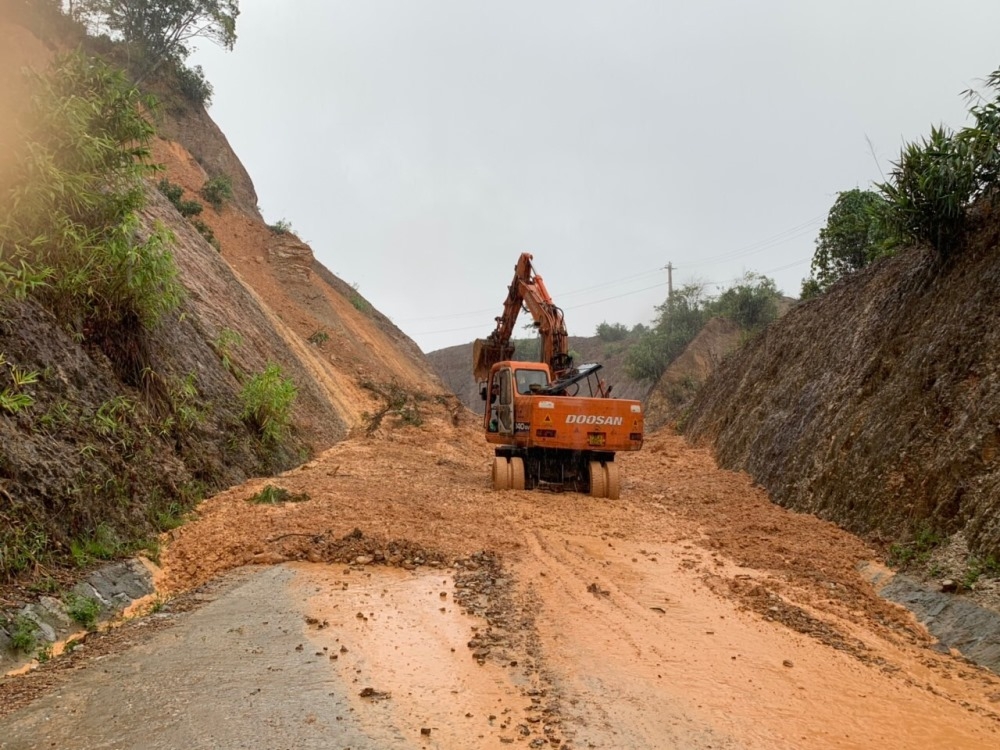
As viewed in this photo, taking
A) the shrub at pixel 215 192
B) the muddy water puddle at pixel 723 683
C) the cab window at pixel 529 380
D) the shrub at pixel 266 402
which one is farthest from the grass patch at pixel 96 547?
the shrub at pixel 215 192

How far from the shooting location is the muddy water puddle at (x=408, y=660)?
12.0 ft

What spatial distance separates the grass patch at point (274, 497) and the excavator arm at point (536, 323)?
6.73m

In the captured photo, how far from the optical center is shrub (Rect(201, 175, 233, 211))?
2828 centimetres

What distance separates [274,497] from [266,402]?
2.95 metres

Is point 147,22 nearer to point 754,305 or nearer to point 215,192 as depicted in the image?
point 215,192

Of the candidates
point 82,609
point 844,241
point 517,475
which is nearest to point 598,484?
point 517,475

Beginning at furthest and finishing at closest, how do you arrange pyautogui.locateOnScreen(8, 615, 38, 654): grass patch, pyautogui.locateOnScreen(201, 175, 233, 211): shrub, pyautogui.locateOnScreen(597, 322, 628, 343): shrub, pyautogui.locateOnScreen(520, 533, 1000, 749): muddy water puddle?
1. pyautogui.locateOnScreen(597, 322, 628, 343): shrub
2. pyautogui.locateOnScreen(201, 175, 233, 211): shrub
3. pyautogui.locateOnScreen(8, 615, 38, 654): grass patch
4. pyautogui.locateOnScreen(520, 533, 1000, 749): muddy water puddle

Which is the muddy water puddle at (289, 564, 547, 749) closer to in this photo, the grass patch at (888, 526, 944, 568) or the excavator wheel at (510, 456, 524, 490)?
the grass patch at (888, 526, 944, 568)

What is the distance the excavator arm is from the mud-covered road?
245 inches

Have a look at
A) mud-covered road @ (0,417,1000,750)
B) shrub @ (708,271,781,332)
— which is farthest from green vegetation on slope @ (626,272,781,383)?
mud-covered road @ (0,417,1000,750)

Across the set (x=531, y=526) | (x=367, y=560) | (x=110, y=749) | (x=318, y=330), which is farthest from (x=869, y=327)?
(x=318, y=330)

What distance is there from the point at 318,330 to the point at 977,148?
21308 mm

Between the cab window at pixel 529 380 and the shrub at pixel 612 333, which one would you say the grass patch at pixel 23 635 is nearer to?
the cab window at pixel 529 380

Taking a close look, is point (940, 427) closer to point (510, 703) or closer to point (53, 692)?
point (510, 703)
